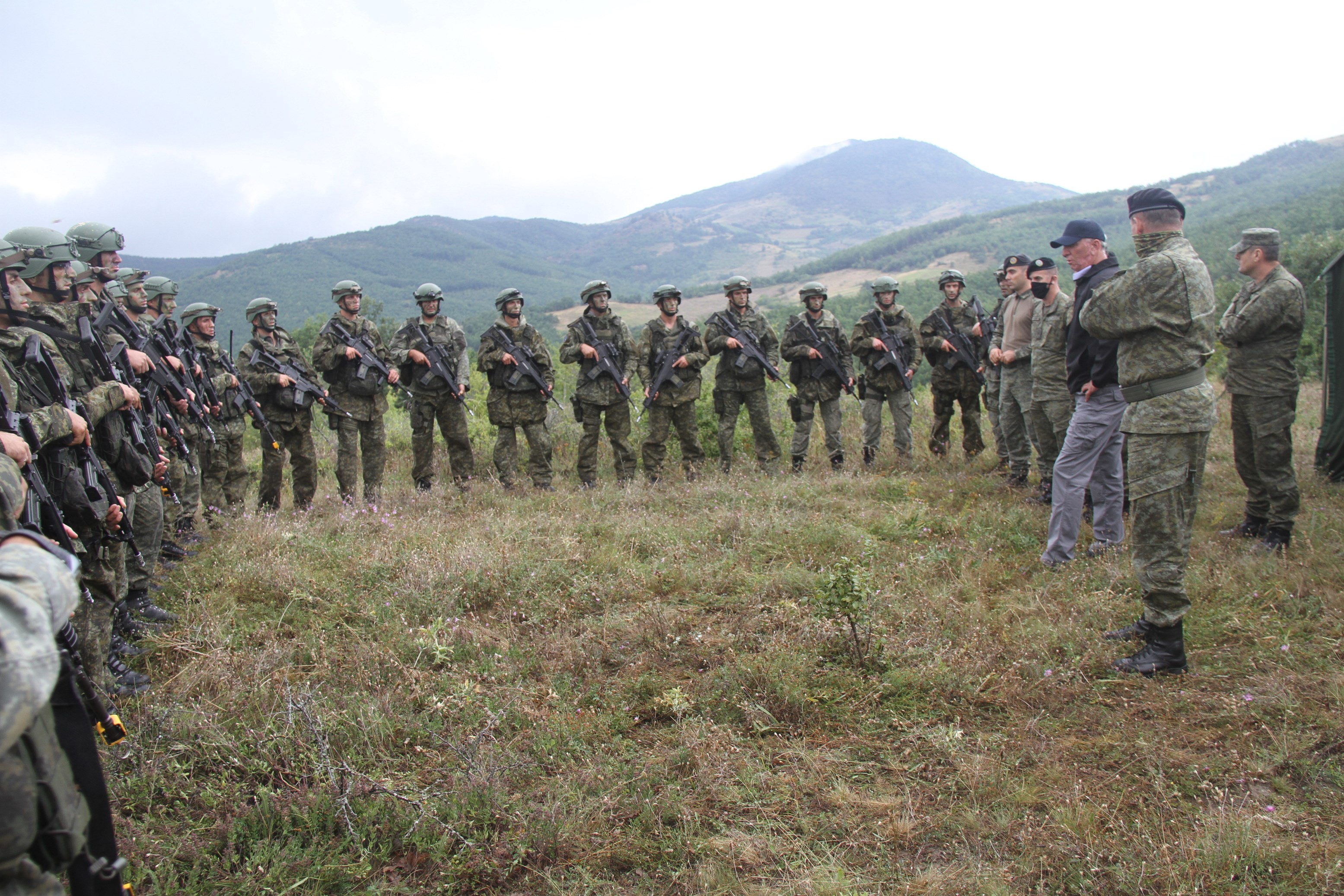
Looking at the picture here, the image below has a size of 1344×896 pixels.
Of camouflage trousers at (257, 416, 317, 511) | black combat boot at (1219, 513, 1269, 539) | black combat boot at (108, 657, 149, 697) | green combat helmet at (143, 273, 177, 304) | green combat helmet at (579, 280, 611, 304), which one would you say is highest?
green combat helmet at (143, 273, 177, 304)

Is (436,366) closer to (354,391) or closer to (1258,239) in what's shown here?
(354,391)

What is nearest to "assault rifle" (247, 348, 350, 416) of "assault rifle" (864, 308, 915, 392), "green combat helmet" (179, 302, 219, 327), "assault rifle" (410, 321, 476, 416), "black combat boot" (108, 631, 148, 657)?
"green combat helmet" (179, 302, 219, 327)

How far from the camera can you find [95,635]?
3.36 metres

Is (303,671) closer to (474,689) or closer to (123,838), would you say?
(474,689)

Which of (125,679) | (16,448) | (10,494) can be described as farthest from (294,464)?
(10,494)

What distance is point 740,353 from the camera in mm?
8188

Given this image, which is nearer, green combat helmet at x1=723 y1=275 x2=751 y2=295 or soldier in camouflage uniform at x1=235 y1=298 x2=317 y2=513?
soldier in camouflage uniform at x1=235 y1=298 x2=317 y2=513

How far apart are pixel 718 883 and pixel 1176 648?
8.47ft

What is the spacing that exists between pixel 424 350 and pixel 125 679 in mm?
4588

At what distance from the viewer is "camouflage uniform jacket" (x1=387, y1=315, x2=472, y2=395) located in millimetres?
7652

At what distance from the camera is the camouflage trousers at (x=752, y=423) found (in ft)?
27.4

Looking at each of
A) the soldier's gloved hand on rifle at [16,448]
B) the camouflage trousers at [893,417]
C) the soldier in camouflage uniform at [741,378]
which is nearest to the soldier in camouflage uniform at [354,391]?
the soldier in camouflage uniform at [741,378]

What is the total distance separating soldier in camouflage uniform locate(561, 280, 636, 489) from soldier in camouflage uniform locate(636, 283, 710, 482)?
0.63 feet

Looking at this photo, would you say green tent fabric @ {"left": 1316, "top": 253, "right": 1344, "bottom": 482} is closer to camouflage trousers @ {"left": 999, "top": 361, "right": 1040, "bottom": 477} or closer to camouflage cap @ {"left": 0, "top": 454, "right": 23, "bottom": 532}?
camouflage trousers @ {"left": 999, "top": 361, "right": 1040, "bottom": 477}
